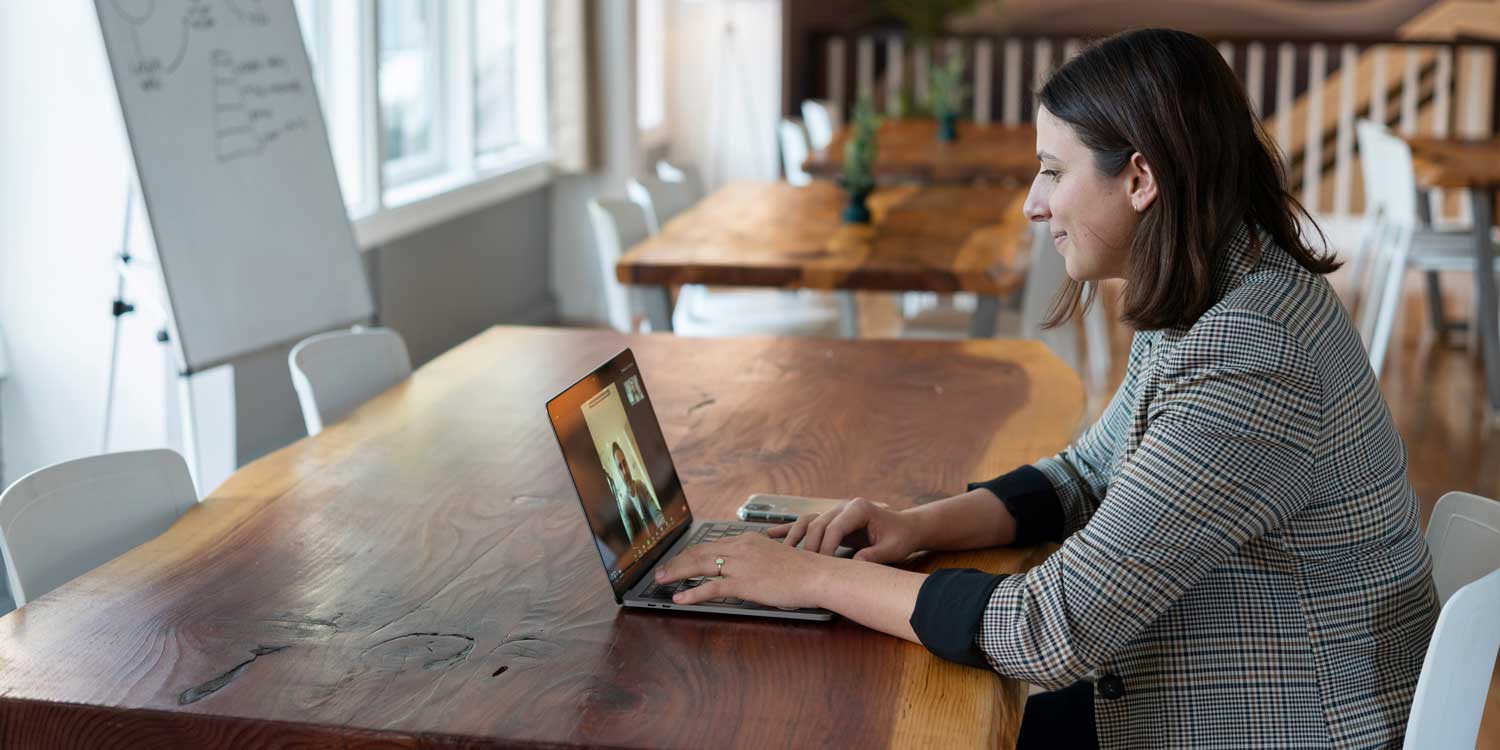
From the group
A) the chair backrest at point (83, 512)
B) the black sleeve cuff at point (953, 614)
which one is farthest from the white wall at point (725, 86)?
the black sleeve cuff at point (953, 614)

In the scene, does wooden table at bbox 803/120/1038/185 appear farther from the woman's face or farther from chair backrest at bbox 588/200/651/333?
the woman's face

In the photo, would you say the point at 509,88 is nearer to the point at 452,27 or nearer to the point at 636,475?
the point at 452,27

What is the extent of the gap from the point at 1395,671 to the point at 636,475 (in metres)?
0.78

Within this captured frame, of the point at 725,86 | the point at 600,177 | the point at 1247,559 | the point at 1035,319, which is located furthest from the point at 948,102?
the point at 1247,559

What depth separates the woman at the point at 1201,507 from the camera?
50.5 inches

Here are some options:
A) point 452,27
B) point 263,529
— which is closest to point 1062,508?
point 263,529

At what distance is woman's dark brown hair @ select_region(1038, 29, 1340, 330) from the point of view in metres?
1.34

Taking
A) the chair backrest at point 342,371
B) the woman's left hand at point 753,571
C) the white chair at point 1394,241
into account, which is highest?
the woman's left hand at point 753,571

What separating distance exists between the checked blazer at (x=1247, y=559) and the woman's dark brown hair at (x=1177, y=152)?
37 mm

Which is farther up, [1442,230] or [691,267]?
[691,267]

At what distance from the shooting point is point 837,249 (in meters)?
3.57

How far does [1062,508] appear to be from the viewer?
169 cm

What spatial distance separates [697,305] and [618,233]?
19.2 inches

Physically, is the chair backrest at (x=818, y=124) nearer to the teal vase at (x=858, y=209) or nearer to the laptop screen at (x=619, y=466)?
the teal vase at (x=858, y=209)
